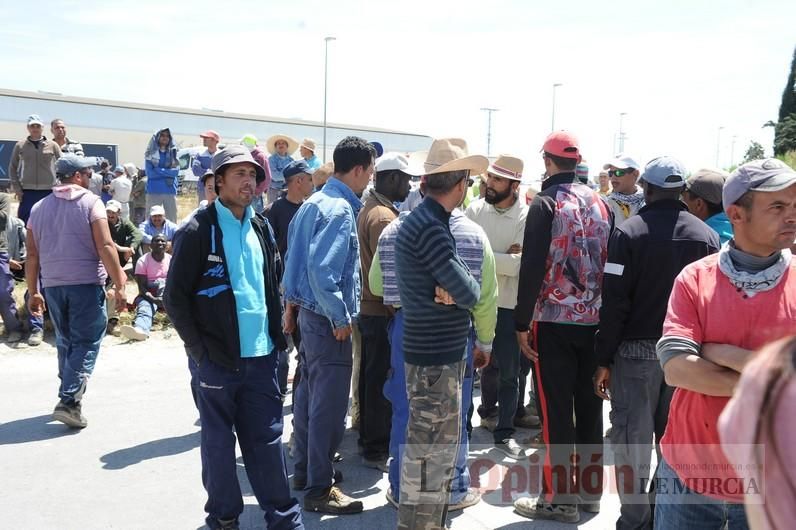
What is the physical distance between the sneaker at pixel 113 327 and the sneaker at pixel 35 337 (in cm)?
75

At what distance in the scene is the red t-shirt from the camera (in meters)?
2.38

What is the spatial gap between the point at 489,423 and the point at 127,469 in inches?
112

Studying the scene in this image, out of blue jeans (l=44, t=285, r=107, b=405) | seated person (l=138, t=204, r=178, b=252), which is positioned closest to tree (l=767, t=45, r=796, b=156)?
seated person (l=138, t=204, r=178, b=252)

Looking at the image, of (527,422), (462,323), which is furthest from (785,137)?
(462,323)

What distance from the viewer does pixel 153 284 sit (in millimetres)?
9148

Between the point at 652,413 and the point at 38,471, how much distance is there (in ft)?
13.3

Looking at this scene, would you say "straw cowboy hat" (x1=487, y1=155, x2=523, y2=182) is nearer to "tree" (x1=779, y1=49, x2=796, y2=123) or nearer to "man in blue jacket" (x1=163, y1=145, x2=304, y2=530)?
"man in blue jacket" (x1=163, y1=145, x2=304, y2=530)

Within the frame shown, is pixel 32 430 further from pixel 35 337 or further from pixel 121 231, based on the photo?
pixel 121 231

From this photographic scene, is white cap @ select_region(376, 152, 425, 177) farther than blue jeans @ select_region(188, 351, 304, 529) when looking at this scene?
Yes

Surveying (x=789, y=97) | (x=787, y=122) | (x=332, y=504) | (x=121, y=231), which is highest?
(x=789, y=97)

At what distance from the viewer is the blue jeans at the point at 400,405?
13.5ft

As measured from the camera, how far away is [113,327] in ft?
29.0

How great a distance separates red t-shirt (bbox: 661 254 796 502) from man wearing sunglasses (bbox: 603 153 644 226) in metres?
4.52

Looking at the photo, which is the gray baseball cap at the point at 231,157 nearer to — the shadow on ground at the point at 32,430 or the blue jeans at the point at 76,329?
the blue jeans at the point at 76,329
